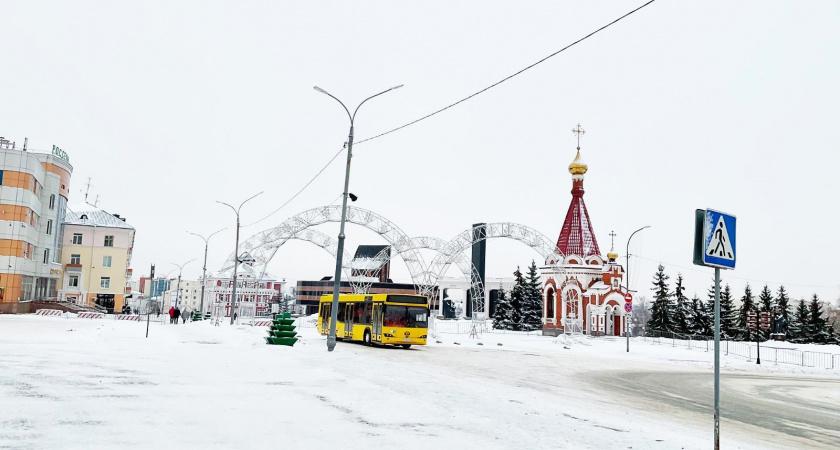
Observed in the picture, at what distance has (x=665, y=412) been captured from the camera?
1345cm

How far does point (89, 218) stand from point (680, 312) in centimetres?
6832

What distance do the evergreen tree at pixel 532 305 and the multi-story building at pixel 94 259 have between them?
47.8m

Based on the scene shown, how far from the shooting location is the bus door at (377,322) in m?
29.3

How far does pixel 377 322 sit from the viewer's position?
29547 mm

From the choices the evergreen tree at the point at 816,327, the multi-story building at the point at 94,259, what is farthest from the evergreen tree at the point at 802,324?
the multi-story building at the point at 94,259

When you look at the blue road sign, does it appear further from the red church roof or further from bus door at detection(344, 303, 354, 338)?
the red church roof

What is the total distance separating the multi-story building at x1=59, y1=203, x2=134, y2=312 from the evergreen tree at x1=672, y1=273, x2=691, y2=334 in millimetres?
62895

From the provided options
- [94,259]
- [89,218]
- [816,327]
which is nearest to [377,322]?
[816,327]

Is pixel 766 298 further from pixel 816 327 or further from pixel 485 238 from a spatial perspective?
pixel 485 238

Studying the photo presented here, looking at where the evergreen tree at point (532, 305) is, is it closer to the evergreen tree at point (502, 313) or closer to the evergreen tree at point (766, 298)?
the evergreen tree at point (502, 313)

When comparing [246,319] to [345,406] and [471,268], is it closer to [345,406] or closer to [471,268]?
[471,268]

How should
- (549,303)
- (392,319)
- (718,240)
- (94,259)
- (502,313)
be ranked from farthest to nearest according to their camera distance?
(502,313) < (94,259) < (549,303) < (392,319) < (718,240)

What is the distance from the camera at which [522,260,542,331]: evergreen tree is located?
7250cm

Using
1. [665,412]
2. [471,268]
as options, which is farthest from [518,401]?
[471,268]
